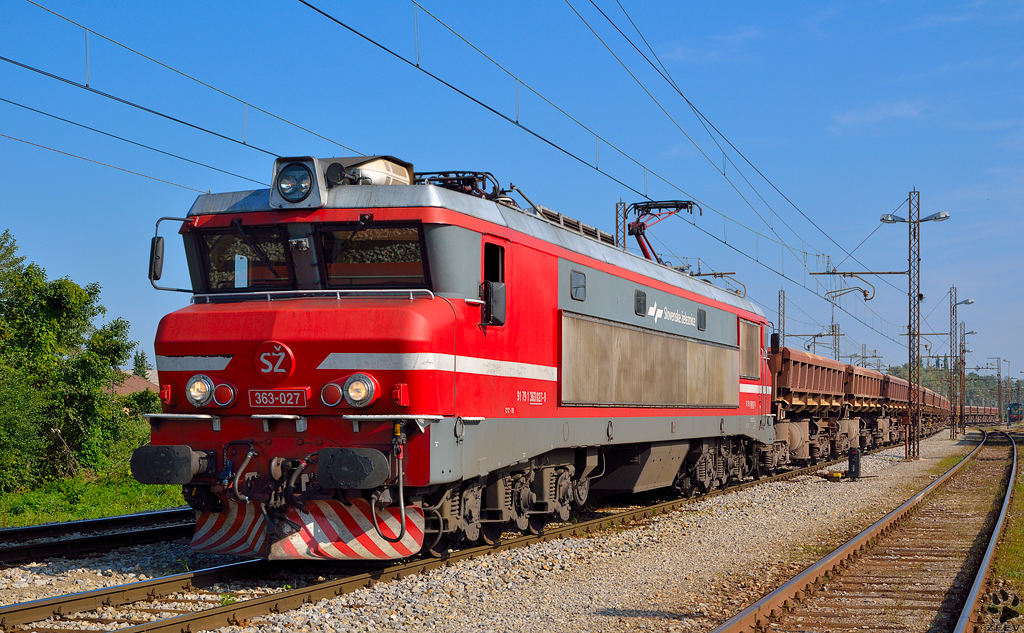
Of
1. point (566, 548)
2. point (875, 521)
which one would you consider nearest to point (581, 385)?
point (566, 548)

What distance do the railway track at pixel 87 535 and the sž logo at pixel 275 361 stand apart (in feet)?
11.6

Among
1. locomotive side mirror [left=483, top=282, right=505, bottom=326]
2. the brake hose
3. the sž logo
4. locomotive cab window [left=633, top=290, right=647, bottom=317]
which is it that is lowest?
the brake hose

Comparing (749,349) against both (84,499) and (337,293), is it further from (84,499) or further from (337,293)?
(84,499)

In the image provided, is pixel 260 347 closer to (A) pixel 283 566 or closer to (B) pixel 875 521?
→ (A) pixel 283 566

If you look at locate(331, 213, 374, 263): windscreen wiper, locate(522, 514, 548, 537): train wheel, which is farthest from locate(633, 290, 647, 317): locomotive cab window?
locate(331, 213, 374, 263): windscreen wiper

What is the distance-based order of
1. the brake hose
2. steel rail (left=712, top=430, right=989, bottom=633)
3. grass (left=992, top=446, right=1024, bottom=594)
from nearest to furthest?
steel rail (left=712, top=430, right=989, bottom=633)
the brake hose
grass (left=992, top=446, right=1024, bottom=594)

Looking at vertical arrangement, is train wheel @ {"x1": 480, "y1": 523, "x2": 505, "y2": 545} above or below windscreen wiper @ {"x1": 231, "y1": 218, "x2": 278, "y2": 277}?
below

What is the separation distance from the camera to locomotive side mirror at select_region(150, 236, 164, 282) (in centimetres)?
998

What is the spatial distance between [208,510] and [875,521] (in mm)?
10691

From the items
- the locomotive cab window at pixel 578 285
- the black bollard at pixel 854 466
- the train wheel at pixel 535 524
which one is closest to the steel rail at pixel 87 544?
the train wheel at pixel 535 524

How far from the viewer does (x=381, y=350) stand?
877cm

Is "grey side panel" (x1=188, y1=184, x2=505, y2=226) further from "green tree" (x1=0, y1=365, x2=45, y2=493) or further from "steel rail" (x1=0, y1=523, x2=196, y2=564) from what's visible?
"green tree" (x1=0, y1=365, x2=45, y2=493)

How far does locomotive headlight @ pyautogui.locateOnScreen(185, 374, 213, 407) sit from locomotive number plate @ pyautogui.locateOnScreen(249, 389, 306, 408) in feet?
1.50

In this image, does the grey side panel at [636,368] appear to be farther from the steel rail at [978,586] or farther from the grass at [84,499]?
the grass at [84,499]
